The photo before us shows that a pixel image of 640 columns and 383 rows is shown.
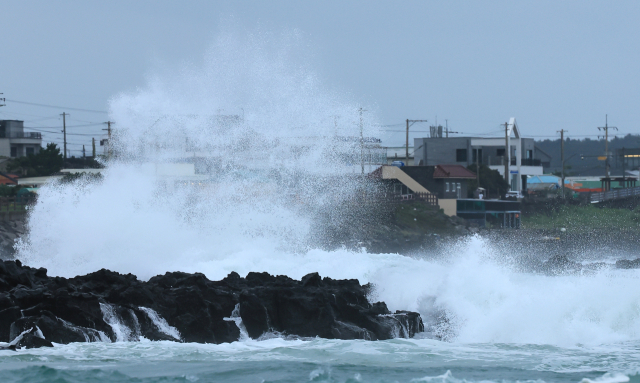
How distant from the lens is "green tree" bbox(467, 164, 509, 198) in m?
67.4

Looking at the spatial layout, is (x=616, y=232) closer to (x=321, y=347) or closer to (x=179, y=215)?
(x=179, y=215)

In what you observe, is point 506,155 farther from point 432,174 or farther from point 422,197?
point 422,197

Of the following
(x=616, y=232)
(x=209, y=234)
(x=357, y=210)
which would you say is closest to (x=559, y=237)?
(x=616, y=232)

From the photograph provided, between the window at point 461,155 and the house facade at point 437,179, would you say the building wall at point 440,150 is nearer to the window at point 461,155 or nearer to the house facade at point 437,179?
the window at point 461,155

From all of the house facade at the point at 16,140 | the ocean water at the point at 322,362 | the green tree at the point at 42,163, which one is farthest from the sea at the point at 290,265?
the house facade at the point at 16,140

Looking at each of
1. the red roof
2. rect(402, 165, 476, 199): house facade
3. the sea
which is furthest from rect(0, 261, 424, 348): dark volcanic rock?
the red roof

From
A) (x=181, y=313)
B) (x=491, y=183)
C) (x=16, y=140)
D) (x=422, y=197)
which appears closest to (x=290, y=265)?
(x=181, y=313)

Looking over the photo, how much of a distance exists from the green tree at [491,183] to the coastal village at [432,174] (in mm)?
58

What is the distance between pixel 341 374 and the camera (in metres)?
12.8

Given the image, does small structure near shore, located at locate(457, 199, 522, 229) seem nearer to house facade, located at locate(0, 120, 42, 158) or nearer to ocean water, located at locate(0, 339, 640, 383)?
ocean water, located at locate(0, 339, 640, 383)

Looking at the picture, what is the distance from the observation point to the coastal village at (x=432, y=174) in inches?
1596

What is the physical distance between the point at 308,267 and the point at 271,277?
4466mm

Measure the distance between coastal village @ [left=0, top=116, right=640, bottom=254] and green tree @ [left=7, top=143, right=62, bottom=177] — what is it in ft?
0.24

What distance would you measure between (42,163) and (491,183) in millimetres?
36009
